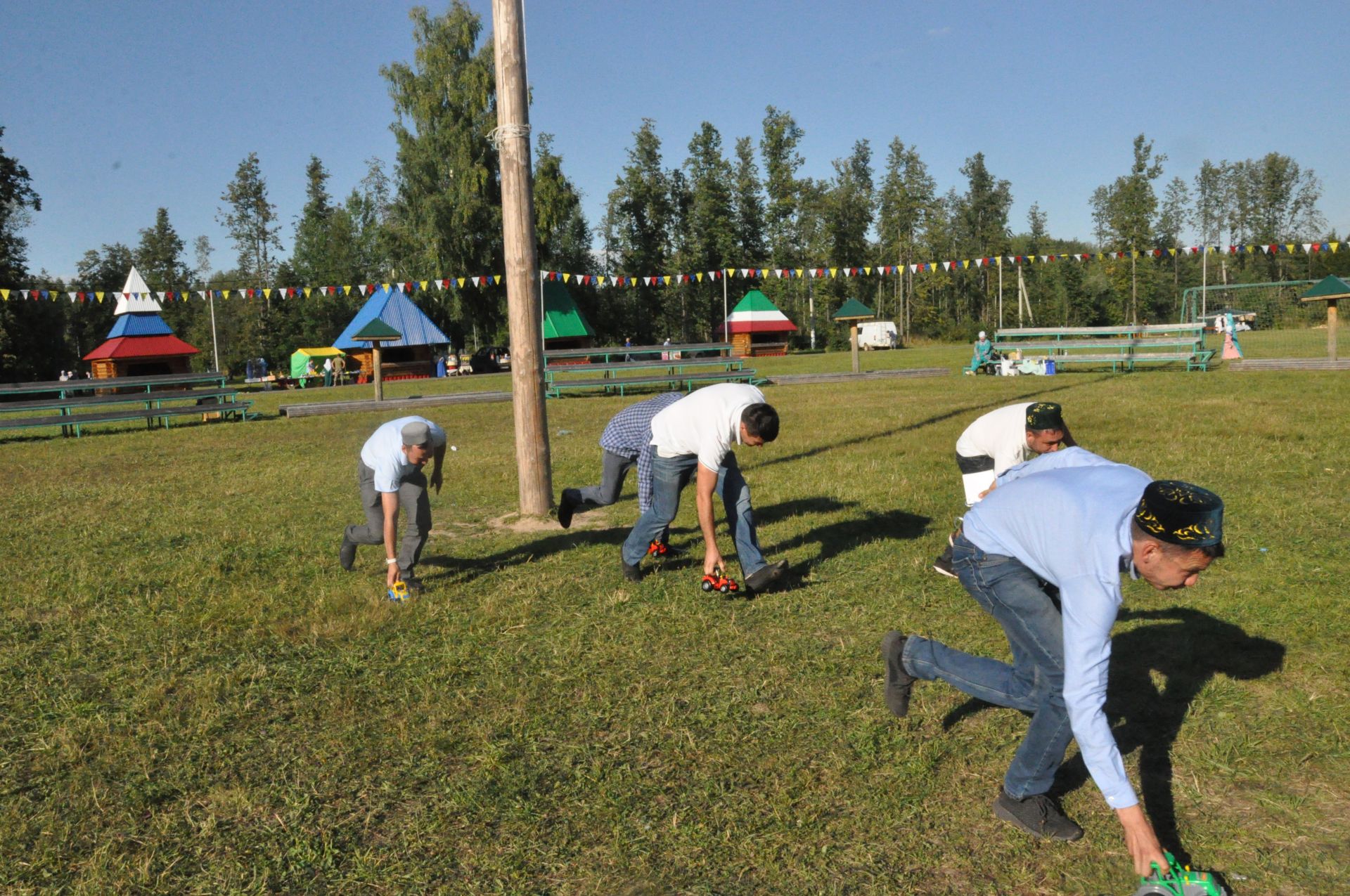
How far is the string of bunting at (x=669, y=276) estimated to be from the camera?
29844 millimetres

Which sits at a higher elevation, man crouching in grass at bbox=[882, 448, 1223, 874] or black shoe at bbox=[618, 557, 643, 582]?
man crouching in grass at bbox=[882, 448, 1223, 874]

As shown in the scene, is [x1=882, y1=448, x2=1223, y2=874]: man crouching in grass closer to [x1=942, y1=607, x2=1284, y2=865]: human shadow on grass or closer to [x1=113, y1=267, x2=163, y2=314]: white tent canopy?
[x1=942, y1=607, x2=1284, y2=865]: human shadow on grass

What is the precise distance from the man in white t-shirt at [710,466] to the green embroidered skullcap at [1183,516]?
3191 millimetres

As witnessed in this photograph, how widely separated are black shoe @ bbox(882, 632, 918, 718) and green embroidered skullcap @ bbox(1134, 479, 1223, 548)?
1.51 meters

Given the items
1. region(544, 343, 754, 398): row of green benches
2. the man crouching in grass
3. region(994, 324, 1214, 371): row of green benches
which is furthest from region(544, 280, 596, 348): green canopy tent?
the man crouching in grass

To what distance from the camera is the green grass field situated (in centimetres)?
354

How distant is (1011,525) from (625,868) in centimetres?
182

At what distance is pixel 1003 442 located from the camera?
21.3 ft

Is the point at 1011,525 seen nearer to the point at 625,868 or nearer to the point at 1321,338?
the point at 625,868

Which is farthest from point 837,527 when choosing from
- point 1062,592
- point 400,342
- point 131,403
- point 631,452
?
point 400,342

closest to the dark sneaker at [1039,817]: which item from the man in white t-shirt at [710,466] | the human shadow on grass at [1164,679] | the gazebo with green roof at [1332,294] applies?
the human shadow on grass at [1164,679]

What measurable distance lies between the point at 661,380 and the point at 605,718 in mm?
21501

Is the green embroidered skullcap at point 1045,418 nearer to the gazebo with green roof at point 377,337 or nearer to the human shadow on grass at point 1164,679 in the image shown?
the human shadow on grass at point 1164,679

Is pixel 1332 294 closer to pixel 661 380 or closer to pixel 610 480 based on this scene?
pixel 661 380
